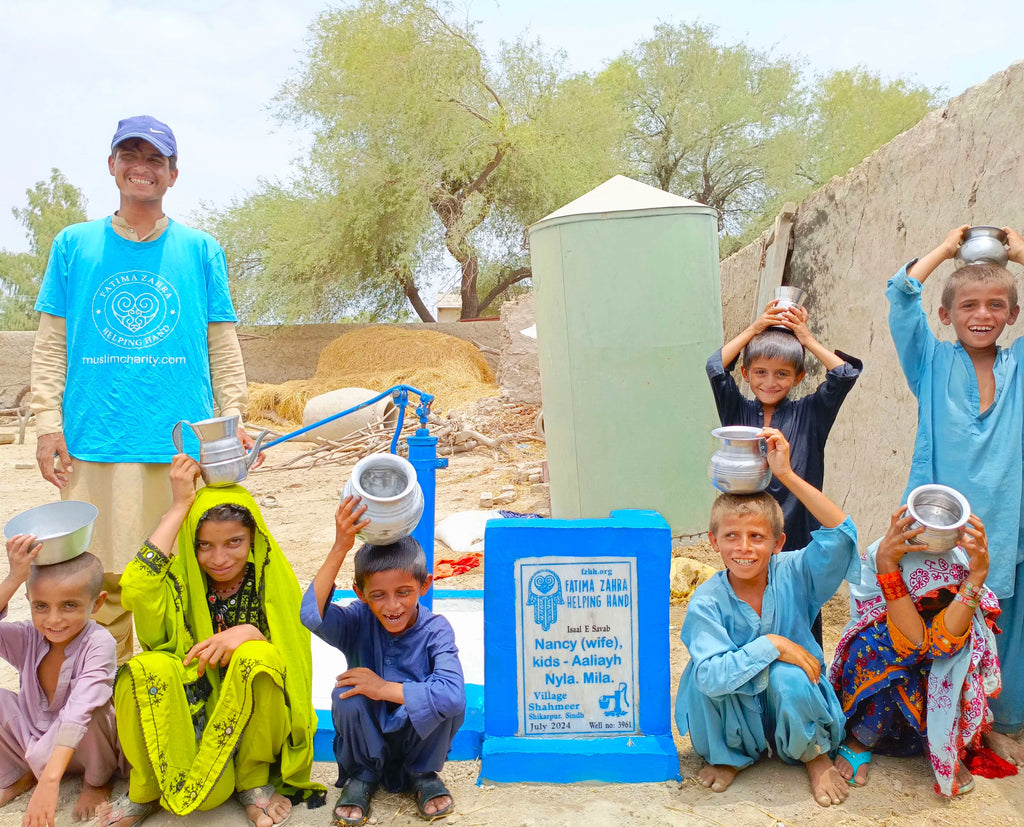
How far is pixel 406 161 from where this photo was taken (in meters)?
18.4

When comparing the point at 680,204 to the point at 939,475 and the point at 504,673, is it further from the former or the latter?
the point at 504,673

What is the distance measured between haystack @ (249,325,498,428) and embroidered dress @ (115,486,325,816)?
370 inches

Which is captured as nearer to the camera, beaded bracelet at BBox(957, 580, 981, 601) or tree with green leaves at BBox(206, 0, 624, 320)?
beaded bracelet at BBox(957, 580, 981, 601)

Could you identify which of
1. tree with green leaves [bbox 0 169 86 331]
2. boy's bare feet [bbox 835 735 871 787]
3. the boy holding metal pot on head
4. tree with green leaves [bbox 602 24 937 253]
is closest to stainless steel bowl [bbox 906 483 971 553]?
the boy holding metal pot on head

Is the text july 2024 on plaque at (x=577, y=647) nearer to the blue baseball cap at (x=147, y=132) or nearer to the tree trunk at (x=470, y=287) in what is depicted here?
the blue baseball cap at (x=147, y=132)

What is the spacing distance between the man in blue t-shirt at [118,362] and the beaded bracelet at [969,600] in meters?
2.37

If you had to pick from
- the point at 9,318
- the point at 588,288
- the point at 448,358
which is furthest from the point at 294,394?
the point at 9,318

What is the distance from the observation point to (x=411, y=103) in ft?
59.9

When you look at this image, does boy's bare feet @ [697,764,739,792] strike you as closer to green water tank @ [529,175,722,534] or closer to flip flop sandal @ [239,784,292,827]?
flip flop sandal @ [239,784,292,827]

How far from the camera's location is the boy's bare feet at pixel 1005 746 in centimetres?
274

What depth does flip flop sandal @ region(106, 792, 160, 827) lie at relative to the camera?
2.49 metres

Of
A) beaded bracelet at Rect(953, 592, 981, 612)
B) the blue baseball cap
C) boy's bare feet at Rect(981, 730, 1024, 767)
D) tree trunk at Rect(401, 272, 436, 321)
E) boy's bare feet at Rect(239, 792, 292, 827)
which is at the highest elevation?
tree trunk at Rect(401, 272, 436, 321)

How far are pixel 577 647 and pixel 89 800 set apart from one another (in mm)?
1539

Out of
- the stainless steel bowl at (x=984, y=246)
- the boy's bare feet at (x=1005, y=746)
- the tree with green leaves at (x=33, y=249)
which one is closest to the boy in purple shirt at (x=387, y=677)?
the boy's bare feet at (x=1005, y=746)
